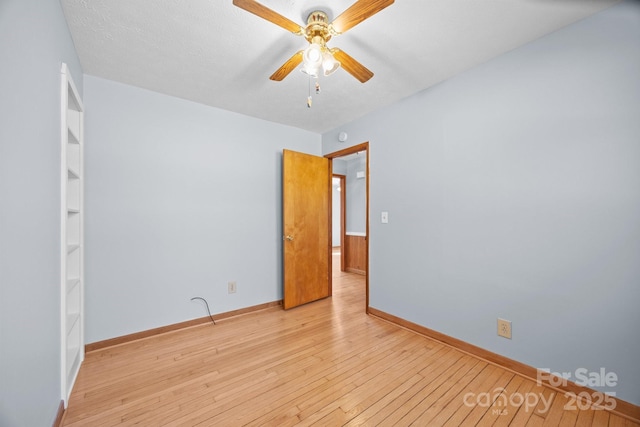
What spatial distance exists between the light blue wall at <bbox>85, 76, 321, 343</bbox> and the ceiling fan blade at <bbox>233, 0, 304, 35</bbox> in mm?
1840

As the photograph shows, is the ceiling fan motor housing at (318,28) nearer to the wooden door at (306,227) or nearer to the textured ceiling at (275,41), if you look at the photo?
the textured ceiling at (275,41)

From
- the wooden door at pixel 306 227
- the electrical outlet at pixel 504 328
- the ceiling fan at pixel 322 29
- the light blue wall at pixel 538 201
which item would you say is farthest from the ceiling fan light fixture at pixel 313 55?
the electrical outlet at pixel 504 328

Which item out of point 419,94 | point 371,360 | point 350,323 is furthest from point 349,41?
point 350,323

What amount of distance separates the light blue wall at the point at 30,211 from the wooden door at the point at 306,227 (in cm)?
211

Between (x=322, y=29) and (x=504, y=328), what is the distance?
8.35 ft

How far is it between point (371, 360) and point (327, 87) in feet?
8.32

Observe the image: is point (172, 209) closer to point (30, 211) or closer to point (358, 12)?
point (30, 211)

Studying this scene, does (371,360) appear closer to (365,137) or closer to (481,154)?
(481,154)

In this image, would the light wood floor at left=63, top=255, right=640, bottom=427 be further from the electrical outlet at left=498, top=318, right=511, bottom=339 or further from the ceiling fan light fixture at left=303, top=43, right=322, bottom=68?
the ceiling fan light fixture at left=303, top=43, right=322, bottom=68

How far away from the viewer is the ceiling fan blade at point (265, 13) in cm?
118

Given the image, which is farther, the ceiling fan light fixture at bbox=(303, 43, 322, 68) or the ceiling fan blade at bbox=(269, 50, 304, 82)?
the ceiling fan blade at bbox=(269, 50, 304, 82)

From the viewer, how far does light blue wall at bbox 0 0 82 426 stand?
34.1 inches

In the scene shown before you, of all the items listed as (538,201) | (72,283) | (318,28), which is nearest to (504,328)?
(538,201)

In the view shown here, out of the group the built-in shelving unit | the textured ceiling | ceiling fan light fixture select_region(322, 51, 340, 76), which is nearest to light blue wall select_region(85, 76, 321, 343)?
the built-in shelving unit
